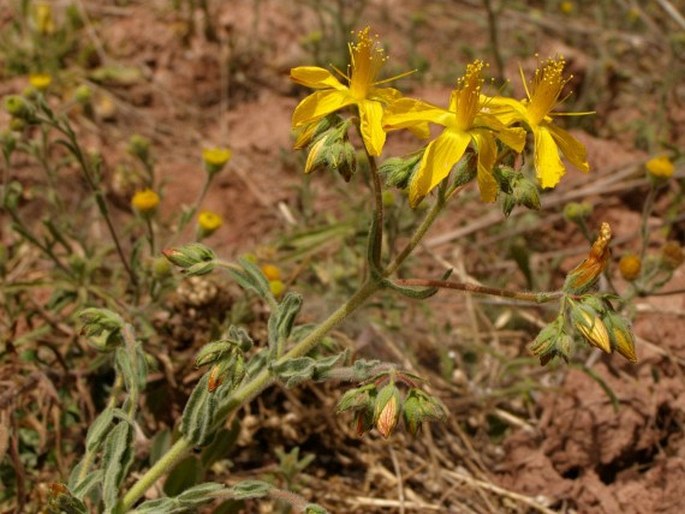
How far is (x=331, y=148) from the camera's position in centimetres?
214

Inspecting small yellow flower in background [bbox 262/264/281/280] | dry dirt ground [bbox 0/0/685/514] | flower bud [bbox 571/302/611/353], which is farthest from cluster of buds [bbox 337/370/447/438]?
small yellow flower in background [bbox 262/264/281/280]

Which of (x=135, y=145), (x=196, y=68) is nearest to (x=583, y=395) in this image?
(x=135, y=145)

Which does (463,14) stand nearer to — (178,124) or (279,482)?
(178,124)

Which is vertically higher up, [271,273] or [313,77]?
[313,77]

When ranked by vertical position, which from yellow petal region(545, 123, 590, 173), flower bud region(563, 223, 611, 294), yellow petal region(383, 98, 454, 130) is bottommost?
flower bud region(563, 223, 611, 294)

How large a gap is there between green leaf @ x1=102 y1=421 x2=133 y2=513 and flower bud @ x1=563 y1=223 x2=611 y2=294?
1.31 meters

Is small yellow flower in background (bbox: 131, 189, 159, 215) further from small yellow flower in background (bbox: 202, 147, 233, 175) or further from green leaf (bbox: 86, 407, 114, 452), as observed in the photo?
green leaf (bbox: 86, 407, 114, 452)

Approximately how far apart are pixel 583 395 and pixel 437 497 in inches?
30.0

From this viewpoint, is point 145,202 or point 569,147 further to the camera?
point 145,202

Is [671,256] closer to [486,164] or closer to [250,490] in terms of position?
[486,164]

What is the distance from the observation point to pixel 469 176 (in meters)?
2.19

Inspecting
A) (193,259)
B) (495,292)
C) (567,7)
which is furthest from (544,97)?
(567,7)

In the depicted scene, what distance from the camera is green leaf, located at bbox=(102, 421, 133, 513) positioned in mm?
2264

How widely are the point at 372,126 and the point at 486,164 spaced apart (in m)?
0.33
